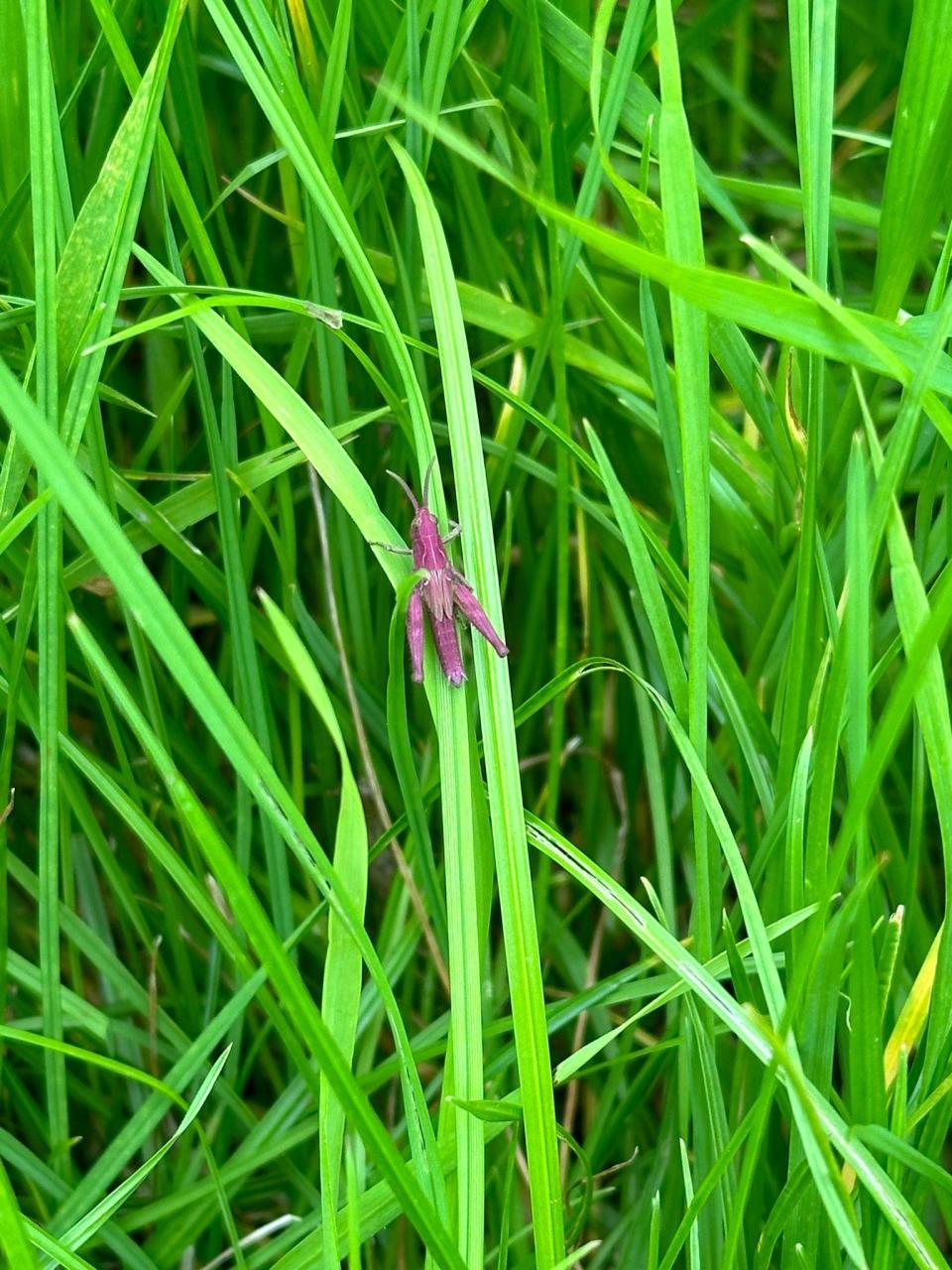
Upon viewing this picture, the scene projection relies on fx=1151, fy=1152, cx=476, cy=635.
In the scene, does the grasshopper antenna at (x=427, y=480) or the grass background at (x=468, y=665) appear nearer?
the grass background at (x=468, y=665)

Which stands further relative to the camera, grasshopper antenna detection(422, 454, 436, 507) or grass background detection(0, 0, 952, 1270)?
grasshopper antenna detection(422, 454, 436, 507)

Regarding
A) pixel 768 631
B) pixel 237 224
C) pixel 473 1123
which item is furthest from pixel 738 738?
pixel 237 224

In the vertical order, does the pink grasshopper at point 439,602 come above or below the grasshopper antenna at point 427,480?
below

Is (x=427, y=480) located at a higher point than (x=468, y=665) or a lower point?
higher

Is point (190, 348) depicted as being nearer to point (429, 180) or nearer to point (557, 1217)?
point (429, 180)
